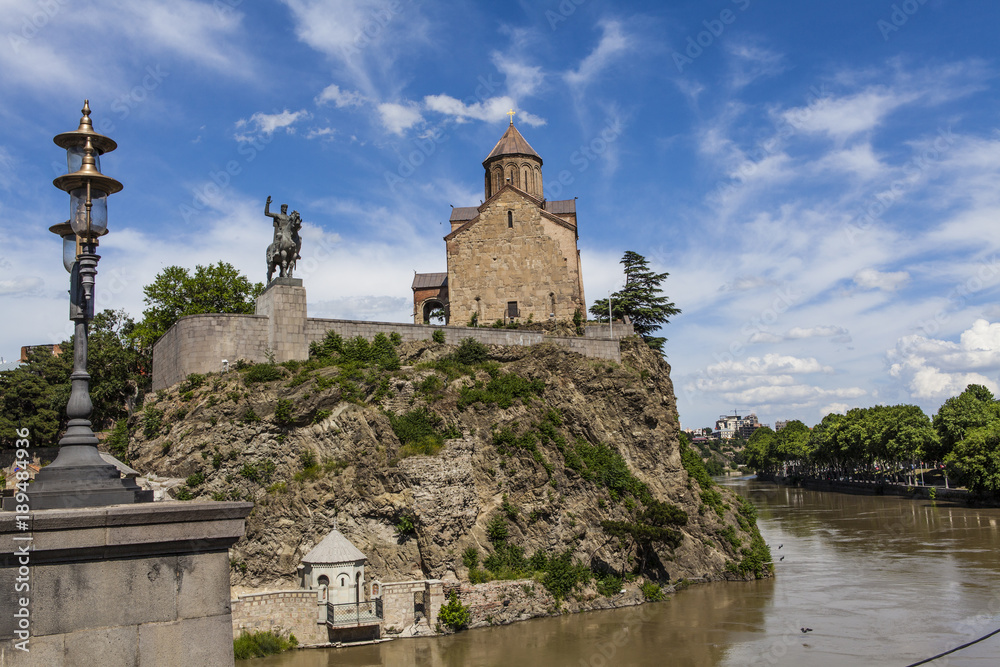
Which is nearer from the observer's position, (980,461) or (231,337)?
(231,337)

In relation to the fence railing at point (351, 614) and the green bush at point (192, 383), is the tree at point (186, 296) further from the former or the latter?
the fence railing at point (351, 614)

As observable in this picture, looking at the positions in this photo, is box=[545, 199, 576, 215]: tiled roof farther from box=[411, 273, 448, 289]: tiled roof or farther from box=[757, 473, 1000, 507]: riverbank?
box=[757, 473, 1000, 507]: riverbank

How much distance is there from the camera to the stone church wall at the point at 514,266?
37.5m

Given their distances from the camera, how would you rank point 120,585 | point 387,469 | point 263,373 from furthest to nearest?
point 263,373, point 387,469, point 120,585

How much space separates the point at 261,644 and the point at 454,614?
5.81 meters

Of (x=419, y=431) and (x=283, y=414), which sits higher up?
(x=283, y=414)

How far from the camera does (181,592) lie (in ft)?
14.5

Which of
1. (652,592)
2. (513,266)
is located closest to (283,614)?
(652,592)

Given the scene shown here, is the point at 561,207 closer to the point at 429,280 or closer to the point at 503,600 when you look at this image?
the point at 429,280

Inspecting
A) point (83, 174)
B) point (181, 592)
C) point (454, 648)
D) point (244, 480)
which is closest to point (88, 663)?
point (181, 592)

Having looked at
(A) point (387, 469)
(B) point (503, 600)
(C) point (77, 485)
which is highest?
(C) point (77, 485)

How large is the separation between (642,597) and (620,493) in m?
4.12

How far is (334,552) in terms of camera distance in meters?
22.0

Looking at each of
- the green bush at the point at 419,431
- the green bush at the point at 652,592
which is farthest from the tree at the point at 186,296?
the green bush at the point at 652,592
